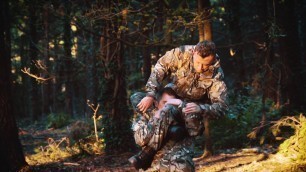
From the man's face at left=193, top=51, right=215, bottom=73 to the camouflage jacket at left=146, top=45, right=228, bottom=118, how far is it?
53 millimetres

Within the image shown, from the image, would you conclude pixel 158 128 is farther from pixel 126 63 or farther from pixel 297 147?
pixel 126 63

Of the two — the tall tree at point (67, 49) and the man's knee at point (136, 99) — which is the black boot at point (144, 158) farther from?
the tall tree at point (67, 49)

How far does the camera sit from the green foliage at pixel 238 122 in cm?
1116

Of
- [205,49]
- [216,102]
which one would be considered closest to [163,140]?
[216,102]

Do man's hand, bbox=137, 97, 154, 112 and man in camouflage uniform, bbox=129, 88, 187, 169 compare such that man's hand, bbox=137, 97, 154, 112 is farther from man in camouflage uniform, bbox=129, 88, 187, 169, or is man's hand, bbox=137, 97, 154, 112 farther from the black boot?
the black boot

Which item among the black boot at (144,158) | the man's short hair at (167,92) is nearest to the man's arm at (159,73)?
the man's short hair at (167,92)

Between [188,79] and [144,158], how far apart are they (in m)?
1.03

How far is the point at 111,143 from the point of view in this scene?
11219 mm

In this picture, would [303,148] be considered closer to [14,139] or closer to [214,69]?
[214,69]

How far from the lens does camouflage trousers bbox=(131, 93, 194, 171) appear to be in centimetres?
432

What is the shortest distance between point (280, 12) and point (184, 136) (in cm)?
922

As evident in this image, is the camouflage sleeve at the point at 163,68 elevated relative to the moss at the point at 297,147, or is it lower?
elevated

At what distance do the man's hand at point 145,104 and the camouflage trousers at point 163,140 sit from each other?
146 mm

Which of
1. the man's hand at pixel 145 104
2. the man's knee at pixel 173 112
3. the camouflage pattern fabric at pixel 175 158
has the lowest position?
the camouflage pattern fabric at pixel 175 158
